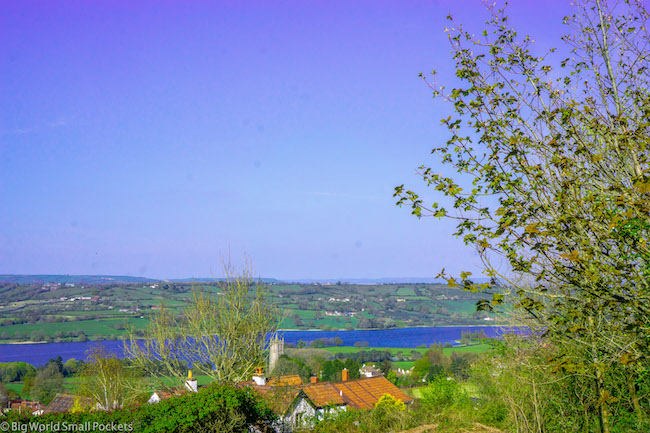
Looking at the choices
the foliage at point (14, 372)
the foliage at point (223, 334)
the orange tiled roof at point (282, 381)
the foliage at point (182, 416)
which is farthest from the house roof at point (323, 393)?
the foliage at point (14, 372)

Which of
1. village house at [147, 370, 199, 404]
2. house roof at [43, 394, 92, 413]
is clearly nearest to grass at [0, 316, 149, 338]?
house roof at [43, 394, 92, 413]

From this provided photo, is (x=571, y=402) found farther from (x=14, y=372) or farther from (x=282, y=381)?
(x=14, y=372)

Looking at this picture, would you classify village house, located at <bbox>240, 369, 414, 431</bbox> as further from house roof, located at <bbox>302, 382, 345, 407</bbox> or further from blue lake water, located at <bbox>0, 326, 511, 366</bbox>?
blue lake water, located at <bbox>0, 326, 511, 366</bbox>

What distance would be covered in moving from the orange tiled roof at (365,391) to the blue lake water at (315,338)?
A: 4925 centimetres

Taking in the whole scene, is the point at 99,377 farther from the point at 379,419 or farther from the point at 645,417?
the point at 645,417

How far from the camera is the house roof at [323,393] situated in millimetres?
29422

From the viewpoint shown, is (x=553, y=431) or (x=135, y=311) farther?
(x=135, y=311)

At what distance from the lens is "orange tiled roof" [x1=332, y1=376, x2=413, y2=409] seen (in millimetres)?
34188

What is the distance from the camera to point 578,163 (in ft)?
17.6

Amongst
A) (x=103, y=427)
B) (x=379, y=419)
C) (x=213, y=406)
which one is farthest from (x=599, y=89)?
(x=103, y=427)

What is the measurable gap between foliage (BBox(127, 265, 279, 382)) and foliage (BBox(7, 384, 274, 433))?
6109 millimetres

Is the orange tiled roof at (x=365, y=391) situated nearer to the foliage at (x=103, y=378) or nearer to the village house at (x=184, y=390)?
the village house at (x=184, y=390)

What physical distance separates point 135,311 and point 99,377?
9338 cm

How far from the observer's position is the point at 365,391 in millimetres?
37156
